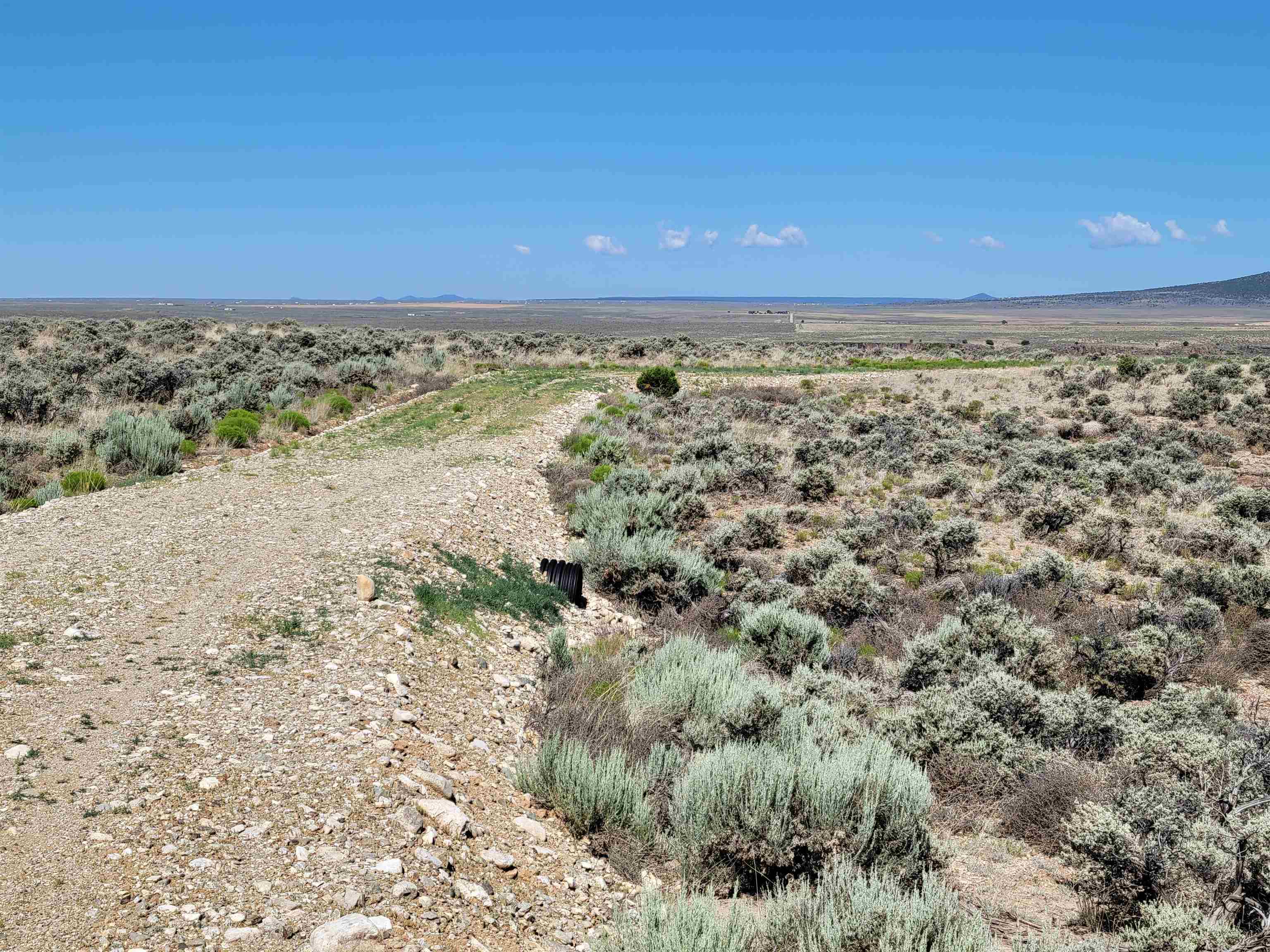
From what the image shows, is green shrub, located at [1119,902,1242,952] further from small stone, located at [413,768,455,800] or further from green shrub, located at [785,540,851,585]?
green shrub, located at [785,540,851,585]

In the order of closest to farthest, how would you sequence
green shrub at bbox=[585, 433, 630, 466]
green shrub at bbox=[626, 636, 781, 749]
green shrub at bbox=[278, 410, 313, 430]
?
green shrub at bbox=[626, 636, 781, 749]
green shrub at bbox=[585, 433, 630, 466]
green shrub at bbox=[278, 410, 313, 430]

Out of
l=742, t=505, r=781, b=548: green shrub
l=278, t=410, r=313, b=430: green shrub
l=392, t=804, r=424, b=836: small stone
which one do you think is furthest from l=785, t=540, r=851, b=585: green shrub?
l=278, t=410, r=313, b=430: green shrub

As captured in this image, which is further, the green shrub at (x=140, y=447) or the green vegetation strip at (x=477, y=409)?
the green vegetation strip at (x=477, y=409)

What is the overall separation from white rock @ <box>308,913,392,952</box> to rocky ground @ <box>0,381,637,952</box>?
1cm

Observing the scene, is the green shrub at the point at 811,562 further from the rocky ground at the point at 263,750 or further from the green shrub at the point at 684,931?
the green shrub at the point at 684,931

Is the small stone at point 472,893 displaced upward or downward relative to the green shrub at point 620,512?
downward

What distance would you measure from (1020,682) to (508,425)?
47.3 feet

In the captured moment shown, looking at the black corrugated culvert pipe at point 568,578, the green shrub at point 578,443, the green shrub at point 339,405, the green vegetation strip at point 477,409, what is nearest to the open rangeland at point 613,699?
the black corrugated culvert pipe at point 568,578

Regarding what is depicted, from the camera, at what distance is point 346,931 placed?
3.67 m

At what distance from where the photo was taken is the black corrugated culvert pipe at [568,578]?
33.2 feet

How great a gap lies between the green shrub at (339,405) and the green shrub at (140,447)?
5.40 meters

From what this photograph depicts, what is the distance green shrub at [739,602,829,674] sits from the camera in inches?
327

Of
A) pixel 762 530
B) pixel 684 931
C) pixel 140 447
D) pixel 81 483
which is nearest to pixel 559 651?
pixel 684 931

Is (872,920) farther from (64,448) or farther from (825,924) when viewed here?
(64,448)
